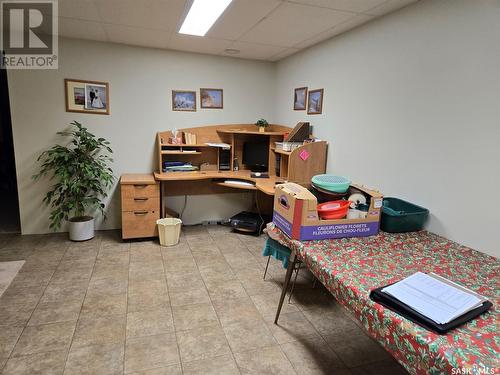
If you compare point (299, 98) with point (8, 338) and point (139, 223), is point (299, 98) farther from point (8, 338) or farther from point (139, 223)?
point (8, 338)

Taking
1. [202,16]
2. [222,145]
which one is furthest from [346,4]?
[222,145]

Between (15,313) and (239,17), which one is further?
(239,17)

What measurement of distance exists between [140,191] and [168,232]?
59 centimetres

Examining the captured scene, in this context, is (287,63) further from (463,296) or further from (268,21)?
(463,296)

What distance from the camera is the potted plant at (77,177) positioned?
3.52 meters

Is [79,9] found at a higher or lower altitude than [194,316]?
higher

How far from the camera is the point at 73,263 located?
3.18 metres

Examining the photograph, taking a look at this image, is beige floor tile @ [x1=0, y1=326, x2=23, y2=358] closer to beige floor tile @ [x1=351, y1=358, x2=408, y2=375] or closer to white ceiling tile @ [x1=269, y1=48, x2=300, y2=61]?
beige floor tile @ [x1=351, y1=358, x2=408, y2=375]

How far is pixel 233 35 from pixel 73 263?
2889 millimetres

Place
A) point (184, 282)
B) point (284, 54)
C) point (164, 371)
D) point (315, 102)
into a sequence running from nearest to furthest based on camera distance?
point (164, 371) < point (184, 282) < point (315, 102) < point (284, 54)

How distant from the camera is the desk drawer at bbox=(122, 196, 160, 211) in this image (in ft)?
12.0

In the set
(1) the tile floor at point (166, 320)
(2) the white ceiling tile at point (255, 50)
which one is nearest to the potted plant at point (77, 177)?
(1) the tile floor at point (166, 320)

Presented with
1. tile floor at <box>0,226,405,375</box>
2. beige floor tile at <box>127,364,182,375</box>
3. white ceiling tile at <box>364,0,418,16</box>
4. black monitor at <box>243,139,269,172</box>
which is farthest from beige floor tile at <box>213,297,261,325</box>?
white ceiling tile at <box>364,0,418,16</box>

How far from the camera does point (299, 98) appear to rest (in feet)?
12.9
